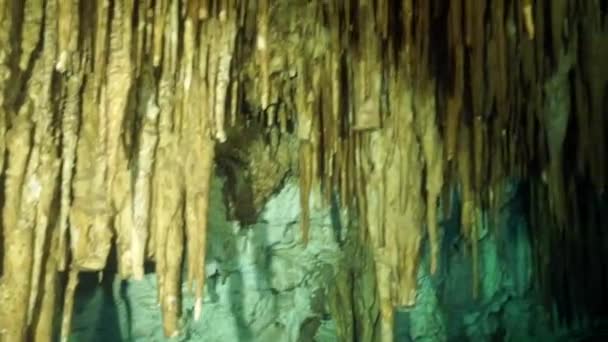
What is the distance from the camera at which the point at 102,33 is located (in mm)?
1775

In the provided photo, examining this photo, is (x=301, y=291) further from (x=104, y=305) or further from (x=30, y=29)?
(x=30, y=29)

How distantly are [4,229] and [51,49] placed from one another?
0.41 metres

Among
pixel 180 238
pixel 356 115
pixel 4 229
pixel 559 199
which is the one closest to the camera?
pixel 4 229

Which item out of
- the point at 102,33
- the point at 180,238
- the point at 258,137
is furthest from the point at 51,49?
the point at 258,137

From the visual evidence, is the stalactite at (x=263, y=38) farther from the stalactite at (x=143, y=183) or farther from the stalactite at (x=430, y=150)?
the stalactite at (x=430, y=150)

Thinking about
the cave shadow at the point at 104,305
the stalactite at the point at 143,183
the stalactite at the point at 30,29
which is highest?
the stalactite at the point at 30,29

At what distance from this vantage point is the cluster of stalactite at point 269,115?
1.77 m

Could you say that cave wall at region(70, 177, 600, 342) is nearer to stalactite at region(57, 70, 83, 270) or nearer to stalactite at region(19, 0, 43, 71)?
stalactite at region(57, 70, 83, 270)

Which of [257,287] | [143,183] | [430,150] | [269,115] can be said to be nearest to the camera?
[143,183]

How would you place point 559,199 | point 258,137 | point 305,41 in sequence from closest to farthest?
1. point 305,41
2. point 559,199
3. point 258,137

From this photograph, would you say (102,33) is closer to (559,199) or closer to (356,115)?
(356,115)

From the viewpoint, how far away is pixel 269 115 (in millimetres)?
2807

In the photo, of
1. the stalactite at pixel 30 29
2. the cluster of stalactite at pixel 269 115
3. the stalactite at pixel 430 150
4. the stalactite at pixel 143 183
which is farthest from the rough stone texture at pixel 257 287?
the stalactite at pixel 30 29

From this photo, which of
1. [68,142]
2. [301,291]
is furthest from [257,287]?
[68,142]
